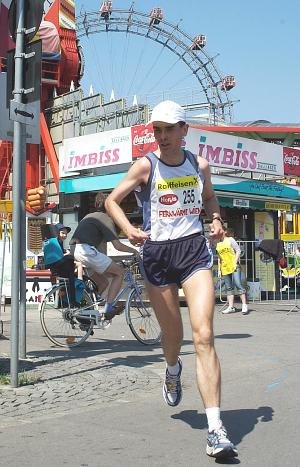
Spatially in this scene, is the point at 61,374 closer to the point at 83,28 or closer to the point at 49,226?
the point at 49,226

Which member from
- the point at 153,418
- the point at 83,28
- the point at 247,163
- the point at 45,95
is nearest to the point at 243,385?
the point at 153,418

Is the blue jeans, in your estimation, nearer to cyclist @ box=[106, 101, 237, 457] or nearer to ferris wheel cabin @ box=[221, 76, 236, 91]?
cyclist @ box=[106, 101, 237, 457]

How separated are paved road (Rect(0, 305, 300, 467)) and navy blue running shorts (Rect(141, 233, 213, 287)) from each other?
3.54 ft

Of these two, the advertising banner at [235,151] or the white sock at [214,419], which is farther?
the advertising banner at [235,151]

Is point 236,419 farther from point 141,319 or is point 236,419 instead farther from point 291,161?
point 291,161

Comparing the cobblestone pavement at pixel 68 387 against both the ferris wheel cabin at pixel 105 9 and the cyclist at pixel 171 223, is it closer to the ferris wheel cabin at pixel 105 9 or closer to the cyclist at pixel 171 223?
the cyclist at pixel 171 223

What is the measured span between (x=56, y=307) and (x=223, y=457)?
16.5 ft

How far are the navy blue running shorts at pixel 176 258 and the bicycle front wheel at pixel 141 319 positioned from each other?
166 inches

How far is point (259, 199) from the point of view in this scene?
1775cm

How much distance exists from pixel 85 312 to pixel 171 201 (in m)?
4.32

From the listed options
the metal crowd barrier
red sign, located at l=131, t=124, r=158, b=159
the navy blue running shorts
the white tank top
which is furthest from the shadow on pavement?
red sign, located at l=131, t=124, r=158, b=159

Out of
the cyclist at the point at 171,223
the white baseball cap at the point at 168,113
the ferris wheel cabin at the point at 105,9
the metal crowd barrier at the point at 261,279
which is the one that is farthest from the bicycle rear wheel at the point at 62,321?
the ferris wheel cabin at the point at 105,9

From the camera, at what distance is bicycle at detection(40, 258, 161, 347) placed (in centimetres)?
845

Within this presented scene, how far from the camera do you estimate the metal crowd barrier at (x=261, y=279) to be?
16.5 meters
